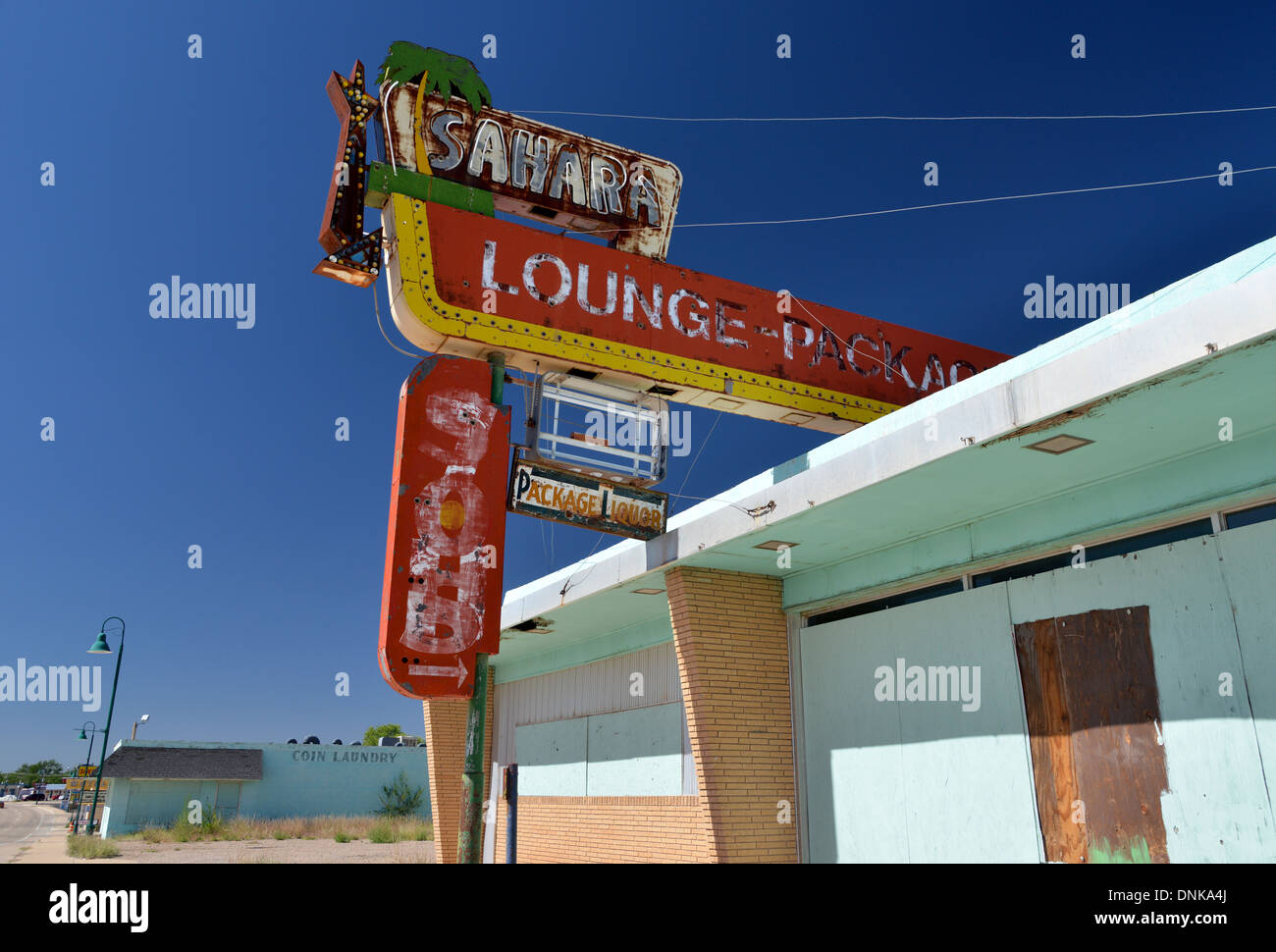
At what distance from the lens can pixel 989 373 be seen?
9.45 m

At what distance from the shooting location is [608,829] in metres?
15.0

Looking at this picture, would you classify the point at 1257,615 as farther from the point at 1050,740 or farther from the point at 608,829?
the point at 608,829

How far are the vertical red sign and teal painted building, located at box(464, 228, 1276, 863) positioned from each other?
2389 mm

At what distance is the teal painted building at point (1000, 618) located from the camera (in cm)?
730

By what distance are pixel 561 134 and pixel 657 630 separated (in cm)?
794

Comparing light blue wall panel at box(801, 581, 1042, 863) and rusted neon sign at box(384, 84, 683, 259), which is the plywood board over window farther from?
rusted neon sign at box(384, 84, 683, 259)

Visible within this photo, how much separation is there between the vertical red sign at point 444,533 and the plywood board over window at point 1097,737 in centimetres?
586

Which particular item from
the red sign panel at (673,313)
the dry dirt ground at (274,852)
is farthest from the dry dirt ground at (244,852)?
the red sign panel at (673,313)

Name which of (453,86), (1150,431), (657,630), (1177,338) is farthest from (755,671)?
(453,86)

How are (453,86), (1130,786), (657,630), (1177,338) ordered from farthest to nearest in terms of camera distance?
(657,630) → (453,86) → (1130,786) → (1177,338)

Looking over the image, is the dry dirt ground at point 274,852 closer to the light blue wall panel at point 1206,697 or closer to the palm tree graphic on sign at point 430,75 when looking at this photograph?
the palm tree graphic on sign at point 430,75

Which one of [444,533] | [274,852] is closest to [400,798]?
[274,852]

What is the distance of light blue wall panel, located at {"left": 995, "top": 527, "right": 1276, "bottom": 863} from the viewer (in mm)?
7340
